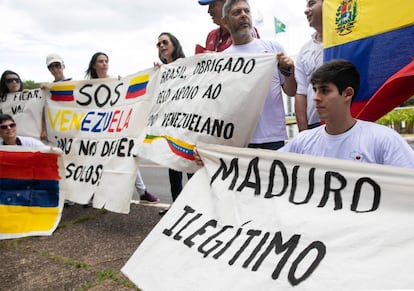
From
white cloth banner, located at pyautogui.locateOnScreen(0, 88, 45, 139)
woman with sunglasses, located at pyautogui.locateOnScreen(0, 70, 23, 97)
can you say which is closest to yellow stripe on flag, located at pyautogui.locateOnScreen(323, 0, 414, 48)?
white cloth banner, located at pyautogui.locateOnScreen(0, 88, 45, 139)

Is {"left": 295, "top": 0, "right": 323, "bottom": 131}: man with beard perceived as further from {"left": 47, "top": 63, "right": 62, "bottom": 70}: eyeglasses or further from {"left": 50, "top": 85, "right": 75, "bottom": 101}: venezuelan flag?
{"left": 47, "top": 63, "right": 62, "bottom": 70}: eyeglasses

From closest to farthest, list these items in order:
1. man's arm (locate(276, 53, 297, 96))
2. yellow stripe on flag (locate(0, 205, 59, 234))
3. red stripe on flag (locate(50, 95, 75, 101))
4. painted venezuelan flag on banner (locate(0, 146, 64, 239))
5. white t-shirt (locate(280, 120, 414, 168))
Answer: white t-shirt (locate(280, 120, 414, 168)) < man's arm (locate(276, 53, 297, 96)) < yellow stripe on flag (locate(0, 205, 59, 234)) < painted venezuelan flag on banner (locate(0, 146, 64, 239)) < red stripe on flag (locate(50, 95, 75, 101))

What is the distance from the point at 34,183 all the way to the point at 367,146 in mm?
3412

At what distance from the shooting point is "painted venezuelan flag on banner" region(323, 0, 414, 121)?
7.34 ft

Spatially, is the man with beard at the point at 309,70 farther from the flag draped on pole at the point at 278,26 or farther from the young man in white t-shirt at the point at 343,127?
the flag draped on pole at the point at 278,26

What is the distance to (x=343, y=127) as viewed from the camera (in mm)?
2113

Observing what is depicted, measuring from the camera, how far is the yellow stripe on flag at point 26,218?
387 centimetres

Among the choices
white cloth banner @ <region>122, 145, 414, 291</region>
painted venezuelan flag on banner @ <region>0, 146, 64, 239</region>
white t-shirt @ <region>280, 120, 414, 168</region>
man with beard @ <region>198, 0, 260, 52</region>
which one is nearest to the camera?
white cloth banner @ <region>122, 145, 414, 291</region>

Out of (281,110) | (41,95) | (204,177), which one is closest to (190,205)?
(204,177)

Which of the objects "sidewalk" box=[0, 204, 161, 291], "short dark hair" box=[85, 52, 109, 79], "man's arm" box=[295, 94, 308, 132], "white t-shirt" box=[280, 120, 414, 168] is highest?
"short dark hair" box=[85, 52, 109, 79]

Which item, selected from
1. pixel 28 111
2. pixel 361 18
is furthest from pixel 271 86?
pixel 28 111

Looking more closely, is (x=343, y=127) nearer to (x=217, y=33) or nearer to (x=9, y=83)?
(x=217, y=33)

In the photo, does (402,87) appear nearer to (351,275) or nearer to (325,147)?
(325,147)

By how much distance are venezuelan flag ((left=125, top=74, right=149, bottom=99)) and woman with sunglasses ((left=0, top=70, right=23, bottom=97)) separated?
2.27 metres
